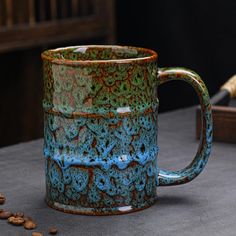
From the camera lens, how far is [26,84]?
9.64 feet

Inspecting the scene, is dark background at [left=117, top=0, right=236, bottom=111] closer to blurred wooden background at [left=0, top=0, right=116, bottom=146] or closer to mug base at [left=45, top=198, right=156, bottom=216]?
blurred wooden background at [left=0, top=0, right=116, bottom=146]

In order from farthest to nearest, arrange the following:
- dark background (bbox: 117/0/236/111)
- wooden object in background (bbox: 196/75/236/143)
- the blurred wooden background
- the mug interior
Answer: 1. the blurred wooden background
2. dark background (bbox: 117/0/236/111)
3. wooden object in background (bbox: 196/75/236/143)
4. the mug interior

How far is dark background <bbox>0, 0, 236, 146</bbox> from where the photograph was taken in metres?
2.58

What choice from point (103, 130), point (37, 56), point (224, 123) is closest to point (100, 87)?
point (103, 130)

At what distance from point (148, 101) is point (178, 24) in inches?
69.8

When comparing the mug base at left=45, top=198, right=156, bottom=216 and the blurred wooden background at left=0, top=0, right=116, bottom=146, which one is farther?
the blurred wooden background at left=0, top=0, right=116, bottom=146

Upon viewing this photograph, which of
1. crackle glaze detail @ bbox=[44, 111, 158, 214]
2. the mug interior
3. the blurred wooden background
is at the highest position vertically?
the mug interior

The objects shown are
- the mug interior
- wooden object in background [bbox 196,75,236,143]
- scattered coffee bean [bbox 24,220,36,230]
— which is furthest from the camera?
wooden object in background [bbox 196,75,236,143]

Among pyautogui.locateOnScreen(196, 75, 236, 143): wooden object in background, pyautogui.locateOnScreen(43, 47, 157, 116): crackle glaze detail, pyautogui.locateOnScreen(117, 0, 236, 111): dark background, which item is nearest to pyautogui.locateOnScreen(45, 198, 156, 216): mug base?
pyautogui.locateOnScreen(43, 47, 157, 116): crackle glaze detail

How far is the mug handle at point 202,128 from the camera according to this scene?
1002 millimetres

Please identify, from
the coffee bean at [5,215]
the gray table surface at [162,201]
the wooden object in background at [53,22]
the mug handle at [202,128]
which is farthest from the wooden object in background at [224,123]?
the wooden object in background at [53,22]

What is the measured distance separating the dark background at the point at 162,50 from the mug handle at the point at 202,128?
1486 millimetres

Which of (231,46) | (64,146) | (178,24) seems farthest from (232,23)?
(64,146)

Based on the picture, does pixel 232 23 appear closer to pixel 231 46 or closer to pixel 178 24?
pixel 231 46
